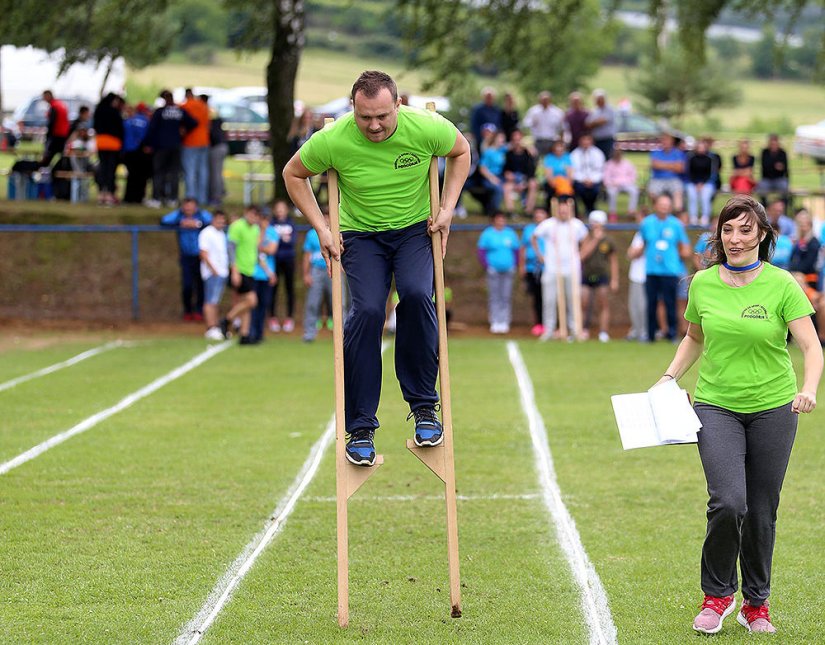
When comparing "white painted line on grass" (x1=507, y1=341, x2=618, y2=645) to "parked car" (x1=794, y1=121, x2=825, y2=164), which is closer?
"white painted line on grass" (x1=507, y1=341, x2=618, y2=645)

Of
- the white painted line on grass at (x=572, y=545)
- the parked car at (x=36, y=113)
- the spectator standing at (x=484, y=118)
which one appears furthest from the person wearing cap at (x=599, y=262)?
the parked car at (x=36, y=113)

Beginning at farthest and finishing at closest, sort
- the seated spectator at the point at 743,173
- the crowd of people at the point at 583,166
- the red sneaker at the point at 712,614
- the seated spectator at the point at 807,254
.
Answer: the seated spectator at the point at 743,173
the crowd of people at the point at 583,166
the seated spectator at the point at 807,254
the red sneaker at the point at 712,614

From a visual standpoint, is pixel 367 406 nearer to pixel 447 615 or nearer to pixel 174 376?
pixel 447 615

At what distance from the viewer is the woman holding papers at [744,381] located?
725 cm

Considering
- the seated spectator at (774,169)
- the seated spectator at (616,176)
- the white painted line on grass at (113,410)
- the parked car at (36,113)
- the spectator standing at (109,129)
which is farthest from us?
the parked car at (36,113)

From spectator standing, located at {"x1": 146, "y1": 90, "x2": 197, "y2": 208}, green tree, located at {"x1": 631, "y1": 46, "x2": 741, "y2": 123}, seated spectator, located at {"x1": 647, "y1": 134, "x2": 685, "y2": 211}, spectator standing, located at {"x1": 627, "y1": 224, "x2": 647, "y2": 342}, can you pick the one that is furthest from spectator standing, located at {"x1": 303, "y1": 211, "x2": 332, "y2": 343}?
green tree, located at {"x1": 631, "y1": 46, "x2": 741, "y2": 123}

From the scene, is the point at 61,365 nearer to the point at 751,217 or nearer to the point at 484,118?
the point at 484,118

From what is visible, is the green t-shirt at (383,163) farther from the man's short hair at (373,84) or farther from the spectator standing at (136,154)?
the spectator standing at (136,154)

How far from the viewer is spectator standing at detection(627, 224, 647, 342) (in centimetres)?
2323

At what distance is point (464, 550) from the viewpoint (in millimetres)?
9734

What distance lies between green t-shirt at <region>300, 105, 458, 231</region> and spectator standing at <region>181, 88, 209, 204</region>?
20.4 metres

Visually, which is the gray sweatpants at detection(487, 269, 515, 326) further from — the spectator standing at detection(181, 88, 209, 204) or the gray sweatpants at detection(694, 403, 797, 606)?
the gray sweatpants at detection(694, 403, 797, 606)

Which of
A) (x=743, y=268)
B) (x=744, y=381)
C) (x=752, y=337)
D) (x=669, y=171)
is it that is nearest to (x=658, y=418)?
(x=744, y=381)

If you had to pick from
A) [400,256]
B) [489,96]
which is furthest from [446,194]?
[489,96]
